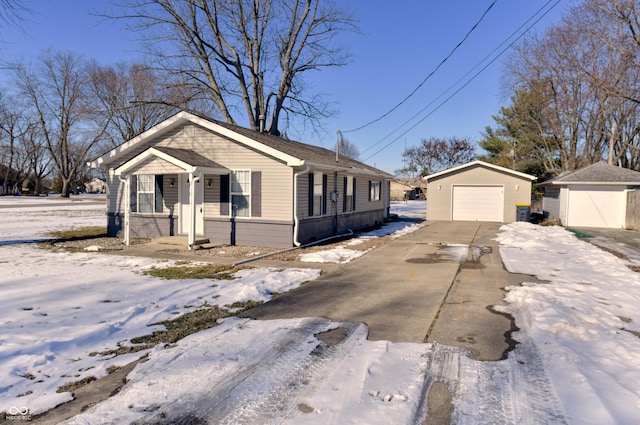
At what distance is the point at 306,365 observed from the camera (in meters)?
4.14

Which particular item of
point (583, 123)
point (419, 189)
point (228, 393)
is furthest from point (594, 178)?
point (419, 189)

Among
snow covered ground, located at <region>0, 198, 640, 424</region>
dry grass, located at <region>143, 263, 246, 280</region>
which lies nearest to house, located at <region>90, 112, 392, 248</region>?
dry grass, located at <region>143, 263, 246, 280</region>

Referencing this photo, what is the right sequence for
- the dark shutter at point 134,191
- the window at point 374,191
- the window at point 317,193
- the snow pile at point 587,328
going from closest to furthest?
Result: 1. the snow pile at point 587,328
2. the window at point 317,193
3. the dark shutter at point 134,191
4. the window at point 374,191

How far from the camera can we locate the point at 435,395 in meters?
3.49

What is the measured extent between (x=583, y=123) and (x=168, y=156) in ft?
104

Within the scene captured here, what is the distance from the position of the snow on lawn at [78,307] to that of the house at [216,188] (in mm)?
3219

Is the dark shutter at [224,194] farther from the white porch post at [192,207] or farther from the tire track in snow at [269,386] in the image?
the tire track in snow at [269,386]

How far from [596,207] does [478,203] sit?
6001 mm

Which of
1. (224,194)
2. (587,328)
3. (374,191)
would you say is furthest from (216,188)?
(587,328)

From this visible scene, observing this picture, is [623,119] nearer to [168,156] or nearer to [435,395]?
[168,156]

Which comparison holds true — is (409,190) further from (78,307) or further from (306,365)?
(306,365)

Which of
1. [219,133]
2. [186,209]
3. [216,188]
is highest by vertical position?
[219,133]

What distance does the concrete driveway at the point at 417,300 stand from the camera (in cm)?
509

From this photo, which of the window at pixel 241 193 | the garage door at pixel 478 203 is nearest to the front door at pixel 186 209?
the window at pixel 241 193
